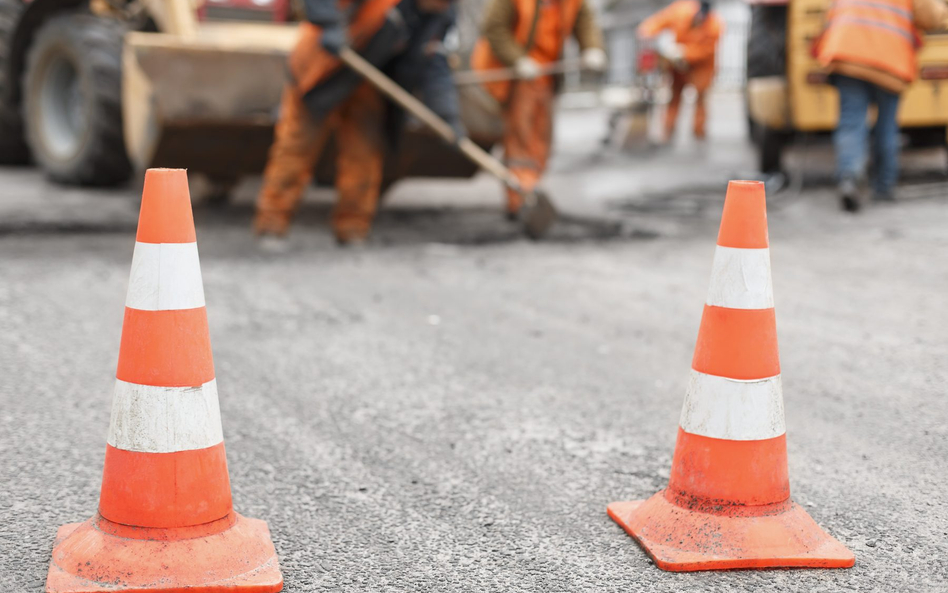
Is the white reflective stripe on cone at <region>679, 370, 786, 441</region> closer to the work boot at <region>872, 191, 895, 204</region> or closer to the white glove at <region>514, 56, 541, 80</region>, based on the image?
the white glove at <region>514, 56, 541, 80</region>

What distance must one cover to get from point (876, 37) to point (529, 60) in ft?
6.88

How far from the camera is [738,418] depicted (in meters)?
2.00

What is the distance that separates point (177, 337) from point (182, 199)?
26 cm

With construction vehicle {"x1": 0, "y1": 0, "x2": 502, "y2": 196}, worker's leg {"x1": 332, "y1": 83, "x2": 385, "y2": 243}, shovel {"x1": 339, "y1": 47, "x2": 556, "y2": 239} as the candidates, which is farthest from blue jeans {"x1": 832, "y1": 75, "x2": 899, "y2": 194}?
worker's leg {"x1": 332, "y1": 83, "x2": 385, "y2": 243}

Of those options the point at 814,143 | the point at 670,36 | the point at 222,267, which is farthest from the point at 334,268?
the point at 670,36

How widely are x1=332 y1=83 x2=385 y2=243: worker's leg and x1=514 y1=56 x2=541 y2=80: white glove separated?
1264 millimetres

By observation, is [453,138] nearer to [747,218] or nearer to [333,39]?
[333,39]

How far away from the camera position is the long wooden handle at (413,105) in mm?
4950

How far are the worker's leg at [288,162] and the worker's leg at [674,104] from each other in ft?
23.0

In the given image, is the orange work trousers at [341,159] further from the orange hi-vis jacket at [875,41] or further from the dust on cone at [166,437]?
the dust on cone at [166,437]

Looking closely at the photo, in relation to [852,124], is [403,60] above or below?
above

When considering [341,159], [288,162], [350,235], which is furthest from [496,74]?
[288,162]

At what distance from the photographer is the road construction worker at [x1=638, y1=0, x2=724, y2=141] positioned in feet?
37.1

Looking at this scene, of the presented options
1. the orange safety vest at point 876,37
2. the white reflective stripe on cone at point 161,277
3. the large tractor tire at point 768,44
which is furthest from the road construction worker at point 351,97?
the white reflective stripe on cone at point 161,277
